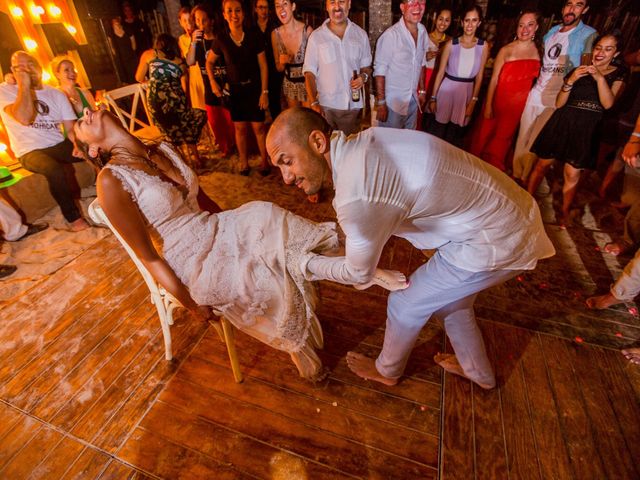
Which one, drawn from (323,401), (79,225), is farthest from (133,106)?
Result: (323,401)

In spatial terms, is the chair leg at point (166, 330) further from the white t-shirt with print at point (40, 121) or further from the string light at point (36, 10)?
the string light at point (36, 10)

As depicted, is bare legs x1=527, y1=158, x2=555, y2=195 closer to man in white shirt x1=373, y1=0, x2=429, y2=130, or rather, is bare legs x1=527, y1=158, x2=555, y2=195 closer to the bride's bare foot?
man in white shirt x1=373, y1=0, x2=429, y2=130

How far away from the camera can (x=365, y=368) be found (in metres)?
1.94

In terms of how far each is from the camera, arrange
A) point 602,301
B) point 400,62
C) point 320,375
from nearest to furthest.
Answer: point 320,375 < point 602,301 < point 400,62

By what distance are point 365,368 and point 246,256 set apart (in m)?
1.00

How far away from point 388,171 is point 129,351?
2109mm

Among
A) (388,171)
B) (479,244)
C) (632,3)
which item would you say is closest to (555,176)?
(479,244)

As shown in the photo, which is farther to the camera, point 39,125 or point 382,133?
point 39,125

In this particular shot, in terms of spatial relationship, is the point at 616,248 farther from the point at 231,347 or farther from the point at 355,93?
the point at 231,347

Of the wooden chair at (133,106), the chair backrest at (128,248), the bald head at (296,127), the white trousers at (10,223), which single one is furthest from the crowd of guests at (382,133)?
the white trousers at (10,223)

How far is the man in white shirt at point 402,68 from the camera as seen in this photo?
3.35m

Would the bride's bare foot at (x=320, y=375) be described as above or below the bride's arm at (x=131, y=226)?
below

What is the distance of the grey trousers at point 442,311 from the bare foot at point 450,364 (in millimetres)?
51

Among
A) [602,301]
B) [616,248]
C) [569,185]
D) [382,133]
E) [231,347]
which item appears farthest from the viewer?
[569,185]
